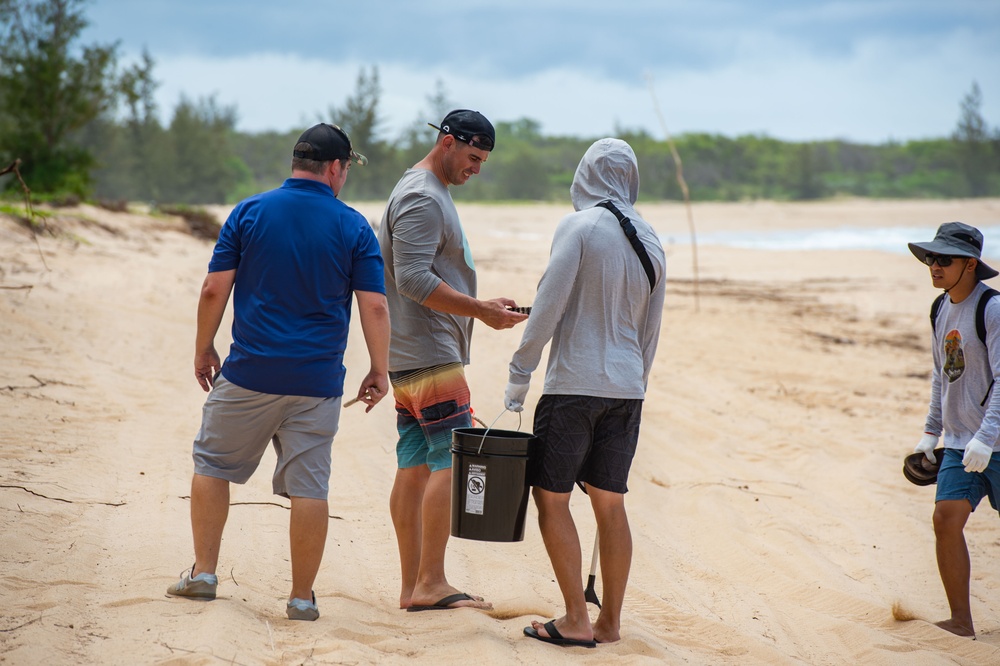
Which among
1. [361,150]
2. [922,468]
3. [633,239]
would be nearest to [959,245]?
[922,468]

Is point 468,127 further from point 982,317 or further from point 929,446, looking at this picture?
point 929,446

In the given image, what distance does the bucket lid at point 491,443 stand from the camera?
12.2ft

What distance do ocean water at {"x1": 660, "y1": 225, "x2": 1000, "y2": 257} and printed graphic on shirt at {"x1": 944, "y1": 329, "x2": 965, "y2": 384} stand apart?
23.2 metres

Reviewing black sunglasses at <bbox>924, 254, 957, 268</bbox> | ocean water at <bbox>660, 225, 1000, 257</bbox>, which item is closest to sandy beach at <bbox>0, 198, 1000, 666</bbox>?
black sunglasses at <bbox>924, 254, 957, 268</bbox>

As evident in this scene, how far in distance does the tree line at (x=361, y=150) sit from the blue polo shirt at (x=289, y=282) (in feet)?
66.1

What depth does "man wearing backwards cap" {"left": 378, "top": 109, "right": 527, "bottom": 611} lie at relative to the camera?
400 centimetres

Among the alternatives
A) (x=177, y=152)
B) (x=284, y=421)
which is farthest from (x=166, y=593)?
(x=177, y=152)

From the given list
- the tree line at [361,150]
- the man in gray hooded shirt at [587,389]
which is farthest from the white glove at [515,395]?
the tree line at [361,150]

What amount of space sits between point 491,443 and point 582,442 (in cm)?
37

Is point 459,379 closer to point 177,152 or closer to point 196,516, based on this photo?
point 196,516

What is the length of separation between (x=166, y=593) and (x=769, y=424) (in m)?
6.33

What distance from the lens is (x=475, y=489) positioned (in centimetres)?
381

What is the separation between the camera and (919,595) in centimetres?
522

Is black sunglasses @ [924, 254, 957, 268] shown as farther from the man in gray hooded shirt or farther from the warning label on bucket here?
the warning label on bucket
